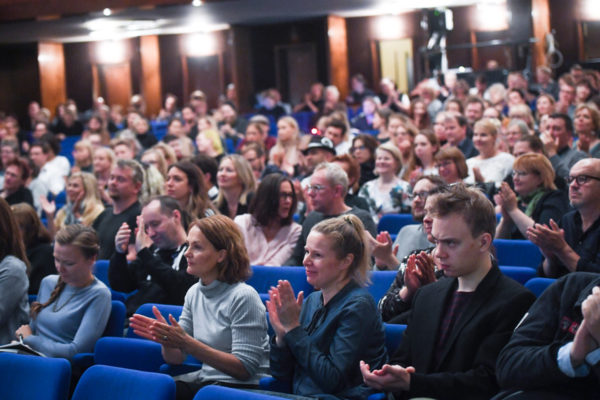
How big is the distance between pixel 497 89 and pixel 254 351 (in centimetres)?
783

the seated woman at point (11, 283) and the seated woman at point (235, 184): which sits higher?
the seated woman at point (235, 184)

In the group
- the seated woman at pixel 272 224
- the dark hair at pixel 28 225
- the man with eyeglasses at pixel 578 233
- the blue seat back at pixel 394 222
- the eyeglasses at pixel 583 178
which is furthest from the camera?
the blue seat back at pixel 394 222

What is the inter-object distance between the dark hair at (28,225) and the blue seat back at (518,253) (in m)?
2.65

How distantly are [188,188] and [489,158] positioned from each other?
7.39 ft

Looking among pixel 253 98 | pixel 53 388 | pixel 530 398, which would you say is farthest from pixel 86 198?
pixel 253 98

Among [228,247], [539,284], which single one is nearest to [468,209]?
[539,284]

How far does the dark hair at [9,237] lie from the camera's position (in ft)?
13.3

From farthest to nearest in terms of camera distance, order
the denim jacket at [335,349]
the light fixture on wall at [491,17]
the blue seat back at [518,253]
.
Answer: the light fixture on wall at [491,17] → the blue seat back at [518,253] → the denim jacket at [335,349]

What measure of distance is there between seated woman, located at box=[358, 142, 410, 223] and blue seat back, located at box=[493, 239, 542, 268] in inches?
55.8

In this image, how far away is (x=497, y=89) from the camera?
10281mm

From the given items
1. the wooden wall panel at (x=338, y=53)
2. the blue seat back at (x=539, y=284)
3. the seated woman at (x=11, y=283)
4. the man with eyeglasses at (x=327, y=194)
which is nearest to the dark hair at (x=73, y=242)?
the seated woman at (x=11, y=283)

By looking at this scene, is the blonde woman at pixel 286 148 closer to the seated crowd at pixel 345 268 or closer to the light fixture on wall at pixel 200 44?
the seated crowd at pixel 345 268

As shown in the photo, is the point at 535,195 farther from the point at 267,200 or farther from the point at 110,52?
the point at 110,52

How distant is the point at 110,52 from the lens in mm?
18344
